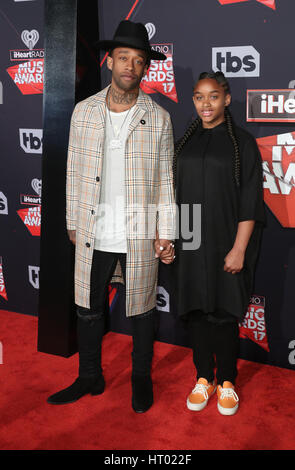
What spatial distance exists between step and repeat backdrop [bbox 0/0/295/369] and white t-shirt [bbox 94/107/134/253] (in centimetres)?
49

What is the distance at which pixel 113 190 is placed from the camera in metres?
2.48

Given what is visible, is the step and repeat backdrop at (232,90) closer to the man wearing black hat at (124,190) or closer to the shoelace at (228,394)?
the man wearing black hat at (124,190)

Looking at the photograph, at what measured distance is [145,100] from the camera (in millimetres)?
2496

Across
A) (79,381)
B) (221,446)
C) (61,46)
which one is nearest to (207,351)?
(221,446)

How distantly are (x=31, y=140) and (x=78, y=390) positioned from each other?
1.85 m

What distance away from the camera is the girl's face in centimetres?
236

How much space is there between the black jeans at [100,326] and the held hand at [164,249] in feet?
0.62

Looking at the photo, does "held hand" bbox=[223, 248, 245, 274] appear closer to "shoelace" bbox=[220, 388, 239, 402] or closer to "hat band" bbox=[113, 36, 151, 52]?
"shoelace" bbox=[220, 388, 239, 402]

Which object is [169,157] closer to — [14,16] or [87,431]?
[87,431]

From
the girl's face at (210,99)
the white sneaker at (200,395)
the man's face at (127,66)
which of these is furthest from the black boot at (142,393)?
the man's face at (127,66)

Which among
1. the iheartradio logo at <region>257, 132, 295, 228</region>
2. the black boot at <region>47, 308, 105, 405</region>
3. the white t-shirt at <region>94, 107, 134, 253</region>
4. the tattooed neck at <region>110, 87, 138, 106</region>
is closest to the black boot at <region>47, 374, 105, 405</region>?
the black boot at <region>47, 308, 105, 405</region>

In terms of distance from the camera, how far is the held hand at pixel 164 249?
256 cm

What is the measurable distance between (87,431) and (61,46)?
2.17 meters

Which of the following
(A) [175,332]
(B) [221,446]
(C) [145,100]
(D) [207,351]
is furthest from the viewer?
(A) [175,332]
